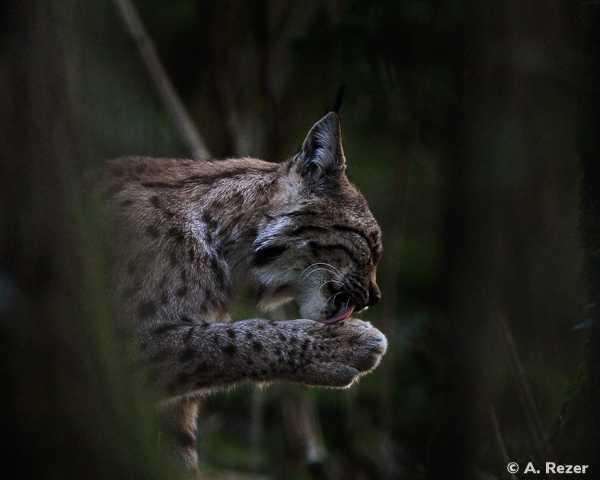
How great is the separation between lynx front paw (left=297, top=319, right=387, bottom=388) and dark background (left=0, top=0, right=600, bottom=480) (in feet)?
1.93

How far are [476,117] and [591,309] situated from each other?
1.48 metres

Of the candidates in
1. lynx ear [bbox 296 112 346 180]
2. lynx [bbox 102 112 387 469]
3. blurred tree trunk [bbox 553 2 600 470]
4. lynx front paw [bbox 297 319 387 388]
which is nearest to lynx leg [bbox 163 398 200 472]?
lynx [bbox 102 112 387 469]

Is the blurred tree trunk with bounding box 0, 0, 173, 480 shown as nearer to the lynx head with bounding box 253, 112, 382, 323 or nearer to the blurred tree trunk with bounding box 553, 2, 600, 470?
the blurred tree trunk with bounding box 553, 2, 600, 470

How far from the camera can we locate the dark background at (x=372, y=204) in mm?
2609

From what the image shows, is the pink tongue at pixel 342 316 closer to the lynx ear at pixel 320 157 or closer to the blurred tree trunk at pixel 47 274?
the lynx ear at pixel 320 157

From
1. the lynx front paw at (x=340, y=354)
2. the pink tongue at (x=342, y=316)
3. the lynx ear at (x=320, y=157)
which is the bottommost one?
the lynx front paw at (x=340, y=354)

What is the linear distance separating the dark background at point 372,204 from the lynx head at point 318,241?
0.68m

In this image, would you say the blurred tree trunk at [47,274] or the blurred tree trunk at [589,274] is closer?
the blurred tree trunk at [47,274]

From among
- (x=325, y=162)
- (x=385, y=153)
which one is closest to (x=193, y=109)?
(x=385, y=153)

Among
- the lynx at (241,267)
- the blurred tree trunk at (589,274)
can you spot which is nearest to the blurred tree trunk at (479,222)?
the blurred tree trunk at (589,274)

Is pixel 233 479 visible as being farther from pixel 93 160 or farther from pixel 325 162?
pixel 93 160

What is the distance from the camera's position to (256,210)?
17.6 feet

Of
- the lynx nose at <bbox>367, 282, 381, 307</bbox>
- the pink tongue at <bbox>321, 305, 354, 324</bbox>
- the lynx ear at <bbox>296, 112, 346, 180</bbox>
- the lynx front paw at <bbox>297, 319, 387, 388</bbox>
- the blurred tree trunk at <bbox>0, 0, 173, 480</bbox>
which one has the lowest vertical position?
the blurred tree trunk at <bbox>0, 0, 173, 480</bbox>

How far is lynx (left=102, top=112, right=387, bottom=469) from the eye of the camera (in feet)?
15.9
